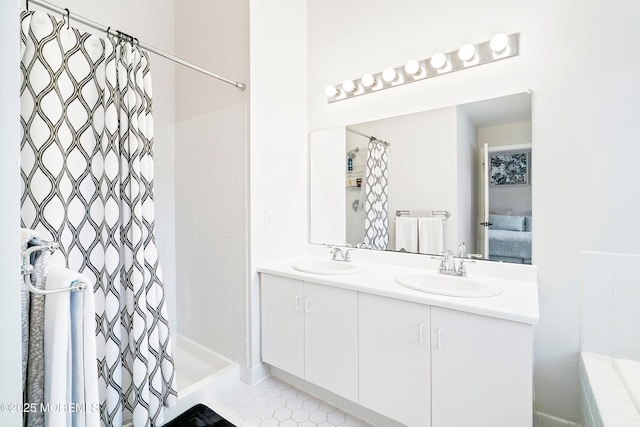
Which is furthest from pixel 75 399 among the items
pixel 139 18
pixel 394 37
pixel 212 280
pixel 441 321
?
pixel 139 18

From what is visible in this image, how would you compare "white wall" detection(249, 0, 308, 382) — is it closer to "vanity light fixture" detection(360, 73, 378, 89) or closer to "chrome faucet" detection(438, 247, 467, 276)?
"vanity light fixture" detection(360, 73, 378, 89)

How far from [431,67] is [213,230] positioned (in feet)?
6.08

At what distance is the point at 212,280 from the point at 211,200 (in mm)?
603

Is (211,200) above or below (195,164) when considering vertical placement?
below

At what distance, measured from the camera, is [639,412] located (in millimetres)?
1007

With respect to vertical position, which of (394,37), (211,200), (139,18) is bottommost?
(211,200)

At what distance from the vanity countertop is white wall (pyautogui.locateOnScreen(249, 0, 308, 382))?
257 mm

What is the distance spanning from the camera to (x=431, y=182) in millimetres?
1870

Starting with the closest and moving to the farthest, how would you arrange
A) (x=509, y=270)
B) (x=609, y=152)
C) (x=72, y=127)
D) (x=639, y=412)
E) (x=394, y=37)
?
(x=639, y=412) → (x=72, y=127) → (x=609, y=152) → (x=509, y=270) → (x=394, y=37)

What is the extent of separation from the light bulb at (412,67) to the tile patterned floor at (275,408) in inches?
83.9

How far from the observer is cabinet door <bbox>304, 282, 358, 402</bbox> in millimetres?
1599

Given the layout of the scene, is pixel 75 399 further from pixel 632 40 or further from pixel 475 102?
pixel 632 40

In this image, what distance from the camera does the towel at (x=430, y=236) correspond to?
1826 mm

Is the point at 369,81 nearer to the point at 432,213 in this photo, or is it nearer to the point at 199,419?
the point at 432,213
